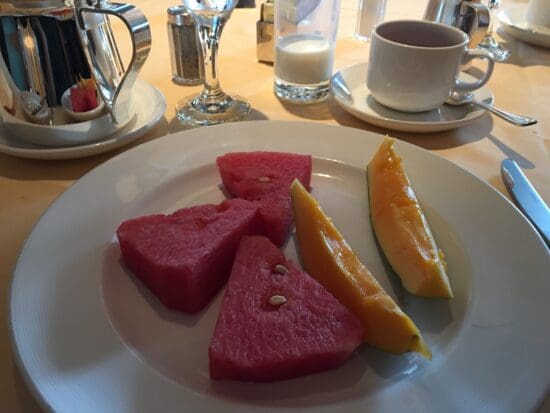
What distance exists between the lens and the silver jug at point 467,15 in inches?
49.9

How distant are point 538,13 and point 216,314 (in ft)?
4.77

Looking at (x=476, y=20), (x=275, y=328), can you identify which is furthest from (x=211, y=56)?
(x=476, y=20)

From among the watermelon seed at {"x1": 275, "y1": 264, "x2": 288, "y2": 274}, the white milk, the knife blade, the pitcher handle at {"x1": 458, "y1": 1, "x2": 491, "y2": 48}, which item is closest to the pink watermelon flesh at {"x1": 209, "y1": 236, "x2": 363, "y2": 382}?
the watermelon seed at {"x1": 275, "y1": 264, "x2": 288, "y2": 274}

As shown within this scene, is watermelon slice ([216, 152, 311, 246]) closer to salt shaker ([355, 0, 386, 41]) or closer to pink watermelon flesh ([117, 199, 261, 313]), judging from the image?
pink watermelon flesh ([117, 199, 261, 313])

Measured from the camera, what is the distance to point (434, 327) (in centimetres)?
58

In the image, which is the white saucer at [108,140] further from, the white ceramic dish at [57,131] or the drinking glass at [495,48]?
the drinking glass at [495,48]

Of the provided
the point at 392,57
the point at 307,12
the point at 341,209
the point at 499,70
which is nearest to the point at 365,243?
the point at 341,209

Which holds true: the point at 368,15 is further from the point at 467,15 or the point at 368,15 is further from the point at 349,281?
the point at 349,281

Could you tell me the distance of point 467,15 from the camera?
1.29 m

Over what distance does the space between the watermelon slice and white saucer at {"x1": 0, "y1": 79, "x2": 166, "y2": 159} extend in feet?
0.65

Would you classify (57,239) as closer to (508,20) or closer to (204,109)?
(204,109)

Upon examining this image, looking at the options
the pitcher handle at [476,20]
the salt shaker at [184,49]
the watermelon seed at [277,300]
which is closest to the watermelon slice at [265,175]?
the watermelon seed at [277,300]

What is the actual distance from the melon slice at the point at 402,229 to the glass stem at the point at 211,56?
414 millimetres

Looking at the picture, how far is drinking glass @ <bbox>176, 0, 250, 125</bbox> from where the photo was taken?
93 cm
